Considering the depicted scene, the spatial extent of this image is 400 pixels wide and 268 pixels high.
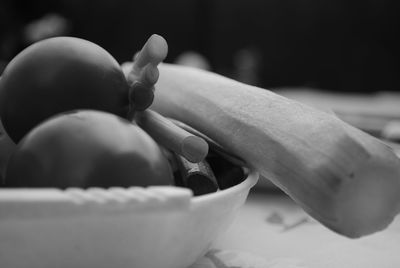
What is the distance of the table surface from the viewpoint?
0.40m

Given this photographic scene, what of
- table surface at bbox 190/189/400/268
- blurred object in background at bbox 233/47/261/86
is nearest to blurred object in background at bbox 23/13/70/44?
blurred object in background at bbox 233/47/261/86

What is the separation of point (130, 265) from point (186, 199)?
2.2 inches

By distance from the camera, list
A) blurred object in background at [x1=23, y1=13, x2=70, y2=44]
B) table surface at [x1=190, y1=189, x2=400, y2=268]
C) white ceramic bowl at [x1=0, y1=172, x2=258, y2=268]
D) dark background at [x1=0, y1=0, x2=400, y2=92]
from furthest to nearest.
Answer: dark background at [x1=0, y1=0, x2=400, y2=92] < blurred object in background at [x1=23, y1=13, x2=70, y2=44] < table surface at [x1=190, y1=189, x2=400, y2=268] < white ceramic bowl at [x1=0, y1=172, x2=258, y2=268]

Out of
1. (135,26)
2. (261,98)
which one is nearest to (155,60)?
(261,98)

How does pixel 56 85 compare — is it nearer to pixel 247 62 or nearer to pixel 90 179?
pixel 90 179

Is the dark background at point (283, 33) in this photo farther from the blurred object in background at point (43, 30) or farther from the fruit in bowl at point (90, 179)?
the fruit in bowl at point (90, 179)

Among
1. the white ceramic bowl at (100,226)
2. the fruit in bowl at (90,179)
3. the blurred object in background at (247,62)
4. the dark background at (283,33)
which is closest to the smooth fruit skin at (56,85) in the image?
the fruit in bowl at (90,179)

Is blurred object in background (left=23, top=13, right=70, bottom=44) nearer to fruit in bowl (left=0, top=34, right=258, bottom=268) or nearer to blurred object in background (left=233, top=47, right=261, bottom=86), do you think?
blurred object in background (left=233, top=47, right=261, bottom=86)

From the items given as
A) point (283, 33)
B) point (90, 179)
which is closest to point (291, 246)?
point (90, 179)

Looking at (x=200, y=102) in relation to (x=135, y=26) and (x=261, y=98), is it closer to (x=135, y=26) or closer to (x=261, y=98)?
(x=261, y=98)

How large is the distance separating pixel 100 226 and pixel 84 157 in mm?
39

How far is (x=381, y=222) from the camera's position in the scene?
33 cm

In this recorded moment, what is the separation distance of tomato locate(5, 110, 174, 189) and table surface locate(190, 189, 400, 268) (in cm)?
12

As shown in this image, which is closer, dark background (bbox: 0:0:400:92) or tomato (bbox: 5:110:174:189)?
tomato (bbox: 5:110:174:189)
